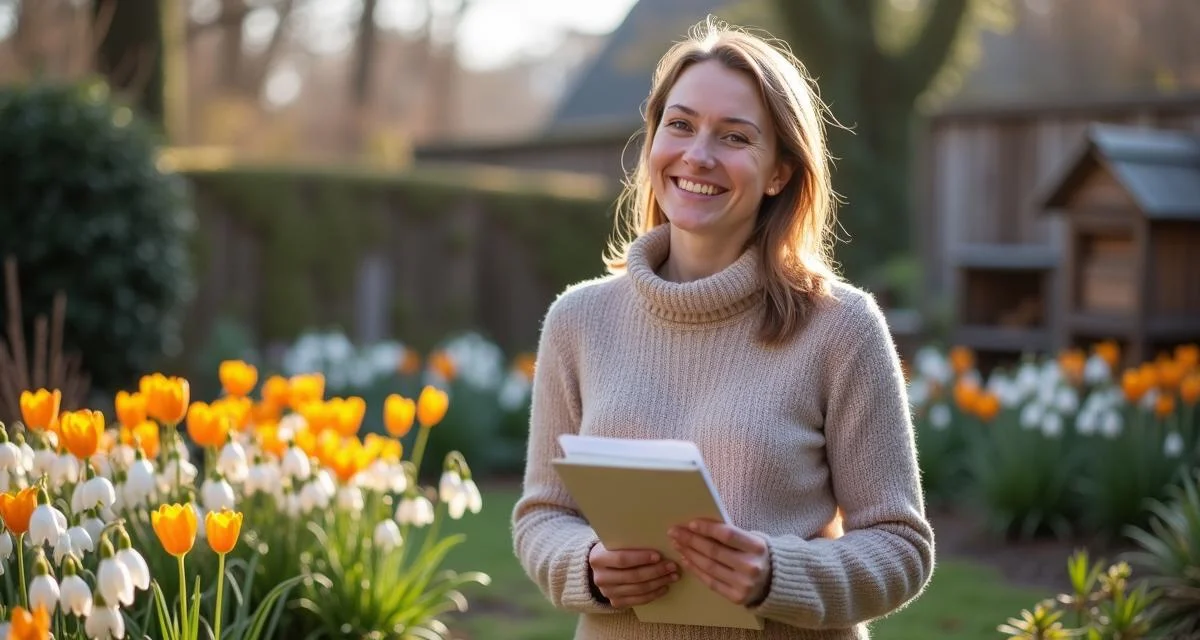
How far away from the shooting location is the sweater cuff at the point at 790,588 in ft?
6.79

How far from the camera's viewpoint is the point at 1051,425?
241 inches

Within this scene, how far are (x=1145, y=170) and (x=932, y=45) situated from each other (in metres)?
9.51

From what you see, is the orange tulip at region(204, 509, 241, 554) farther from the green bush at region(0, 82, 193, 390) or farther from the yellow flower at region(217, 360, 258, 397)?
the green bush at region(0, 82, 193, 390)

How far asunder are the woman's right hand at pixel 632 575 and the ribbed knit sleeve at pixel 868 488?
19 cm

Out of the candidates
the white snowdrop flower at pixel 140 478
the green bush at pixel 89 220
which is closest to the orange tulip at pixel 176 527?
the white snowdrop flower at pixel 140 478

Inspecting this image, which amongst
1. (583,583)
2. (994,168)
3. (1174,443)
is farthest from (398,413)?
(994,168)

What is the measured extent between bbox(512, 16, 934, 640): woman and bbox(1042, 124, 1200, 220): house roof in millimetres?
4803

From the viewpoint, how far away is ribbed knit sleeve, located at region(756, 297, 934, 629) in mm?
2156

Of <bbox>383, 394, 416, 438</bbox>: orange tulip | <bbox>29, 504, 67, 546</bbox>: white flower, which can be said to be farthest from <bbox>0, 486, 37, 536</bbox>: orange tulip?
<bbox>383, 394, 416, 438</bbox>: orange tulip

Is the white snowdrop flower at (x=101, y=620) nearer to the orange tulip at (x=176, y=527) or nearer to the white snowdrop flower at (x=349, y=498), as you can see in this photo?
the orange tulip at (x=176, y=527)

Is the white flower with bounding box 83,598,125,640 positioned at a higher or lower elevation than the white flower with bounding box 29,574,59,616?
lower

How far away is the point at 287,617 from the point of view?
12.0 feet

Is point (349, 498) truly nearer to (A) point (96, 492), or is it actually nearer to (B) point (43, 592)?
(A) point (96, 492)

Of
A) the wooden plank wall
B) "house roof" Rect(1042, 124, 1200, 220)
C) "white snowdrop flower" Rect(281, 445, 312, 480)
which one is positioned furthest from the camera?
the wooden plank wall
